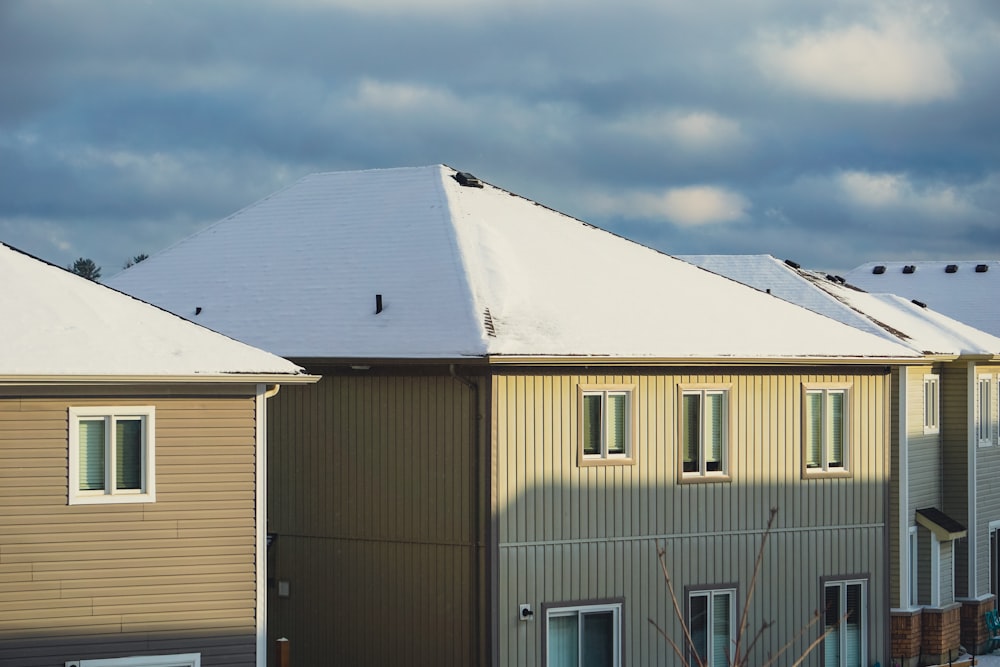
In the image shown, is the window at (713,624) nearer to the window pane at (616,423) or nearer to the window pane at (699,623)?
the window pane at (699,623)

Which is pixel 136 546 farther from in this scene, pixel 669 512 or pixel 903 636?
pixel 903 636

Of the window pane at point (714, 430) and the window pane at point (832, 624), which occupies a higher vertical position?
the window pane at point (714, 430)

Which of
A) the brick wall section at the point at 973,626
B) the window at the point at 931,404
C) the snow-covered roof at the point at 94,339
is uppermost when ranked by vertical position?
the snow-covered roof at the point at 94,339

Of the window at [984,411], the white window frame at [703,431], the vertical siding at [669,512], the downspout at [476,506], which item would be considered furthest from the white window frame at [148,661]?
the window at [984,411]

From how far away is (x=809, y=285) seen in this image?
107 ft

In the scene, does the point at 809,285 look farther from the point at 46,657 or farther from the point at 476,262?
the point at 46,657

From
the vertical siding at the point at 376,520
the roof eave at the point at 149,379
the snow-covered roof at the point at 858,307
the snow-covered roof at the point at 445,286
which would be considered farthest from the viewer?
the snow-covered roof at the point at 858,307

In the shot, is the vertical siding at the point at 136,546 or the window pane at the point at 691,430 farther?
the window pane at the point at 691,430

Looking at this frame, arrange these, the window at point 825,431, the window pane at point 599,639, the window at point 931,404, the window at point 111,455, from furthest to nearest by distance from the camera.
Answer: the window at point 931,404 < the window at point 825,431 < the window pane at point 599,639 < the window at point 111,455

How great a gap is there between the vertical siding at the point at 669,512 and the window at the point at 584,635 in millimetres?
197

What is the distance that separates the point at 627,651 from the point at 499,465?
3522 millimetres

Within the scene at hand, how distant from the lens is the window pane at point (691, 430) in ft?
74.6

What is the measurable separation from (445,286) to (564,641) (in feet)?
18.6

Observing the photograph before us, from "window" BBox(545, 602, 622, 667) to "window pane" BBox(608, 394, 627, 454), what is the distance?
2336 mm
